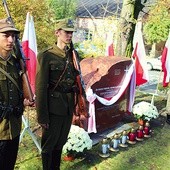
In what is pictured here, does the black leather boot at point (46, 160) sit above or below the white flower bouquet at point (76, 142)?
above

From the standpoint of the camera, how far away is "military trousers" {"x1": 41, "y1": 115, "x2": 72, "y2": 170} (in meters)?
3.46

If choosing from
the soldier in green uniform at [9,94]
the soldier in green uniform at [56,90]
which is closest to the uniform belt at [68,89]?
the soldier in green uniform at [56,90]

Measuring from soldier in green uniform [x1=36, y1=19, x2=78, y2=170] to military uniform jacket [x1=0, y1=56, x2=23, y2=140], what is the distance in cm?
37

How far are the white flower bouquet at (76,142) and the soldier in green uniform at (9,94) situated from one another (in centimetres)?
143

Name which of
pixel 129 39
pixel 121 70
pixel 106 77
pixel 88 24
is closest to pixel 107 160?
pixel 106 77

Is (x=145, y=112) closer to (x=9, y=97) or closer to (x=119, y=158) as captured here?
(x=119, y=158)

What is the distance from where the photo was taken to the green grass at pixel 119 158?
4414 mm

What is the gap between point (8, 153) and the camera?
3.06 meters

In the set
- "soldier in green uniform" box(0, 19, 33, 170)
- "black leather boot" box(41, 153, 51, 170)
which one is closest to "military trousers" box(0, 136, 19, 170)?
"soldier in green uniform" box(0, 19, 33, 170)

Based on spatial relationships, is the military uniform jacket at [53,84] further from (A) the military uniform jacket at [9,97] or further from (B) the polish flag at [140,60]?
(B) the polish flag at [140,60]

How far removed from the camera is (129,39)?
9.02 metres

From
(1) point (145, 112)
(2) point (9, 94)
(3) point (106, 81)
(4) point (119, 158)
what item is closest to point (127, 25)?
(1) point (145, 112)

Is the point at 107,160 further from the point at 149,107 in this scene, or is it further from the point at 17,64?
the point at 17,64

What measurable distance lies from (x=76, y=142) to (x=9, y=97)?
181 cm
